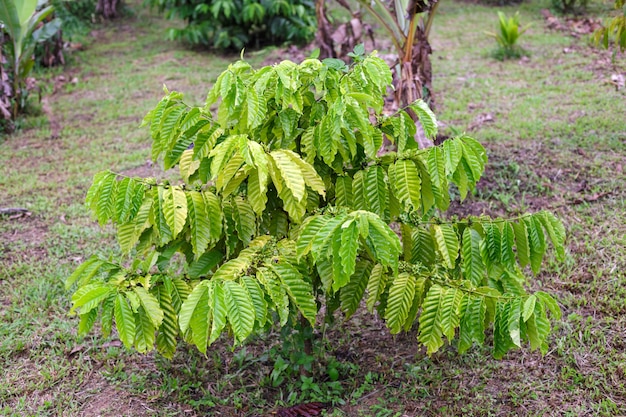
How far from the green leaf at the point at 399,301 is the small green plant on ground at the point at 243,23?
6.16 metres

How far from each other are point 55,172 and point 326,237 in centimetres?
394

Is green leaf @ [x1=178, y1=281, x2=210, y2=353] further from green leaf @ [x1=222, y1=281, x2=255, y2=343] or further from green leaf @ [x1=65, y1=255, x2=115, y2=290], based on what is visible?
green leaf @ [x1=65, y1=255, x2=115, y2=290]

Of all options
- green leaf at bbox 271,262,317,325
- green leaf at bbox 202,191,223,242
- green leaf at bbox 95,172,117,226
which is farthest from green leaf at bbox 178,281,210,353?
green leaf at bbox 95,172,117,226

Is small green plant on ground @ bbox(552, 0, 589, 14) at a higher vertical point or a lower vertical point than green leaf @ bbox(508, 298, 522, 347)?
higher

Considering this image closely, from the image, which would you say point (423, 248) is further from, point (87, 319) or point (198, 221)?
point (87, 319)

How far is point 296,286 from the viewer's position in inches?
76.4

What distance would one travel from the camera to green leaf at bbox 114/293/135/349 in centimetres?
187

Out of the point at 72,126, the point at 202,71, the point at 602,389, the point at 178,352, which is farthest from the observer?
the point at 202,71

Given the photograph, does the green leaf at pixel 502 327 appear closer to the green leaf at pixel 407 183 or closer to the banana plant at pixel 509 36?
the green leaf at pixel 407 183

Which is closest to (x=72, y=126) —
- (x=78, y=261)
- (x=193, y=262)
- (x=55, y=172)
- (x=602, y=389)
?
(x=55, y=172)

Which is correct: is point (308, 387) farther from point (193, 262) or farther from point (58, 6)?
point (58, 6)

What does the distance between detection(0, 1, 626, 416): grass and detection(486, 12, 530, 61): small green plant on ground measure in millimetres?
427

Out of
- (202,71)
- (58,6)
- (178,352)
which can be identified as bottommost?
(178,352)

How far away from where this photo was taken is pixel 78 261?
3.67 m
